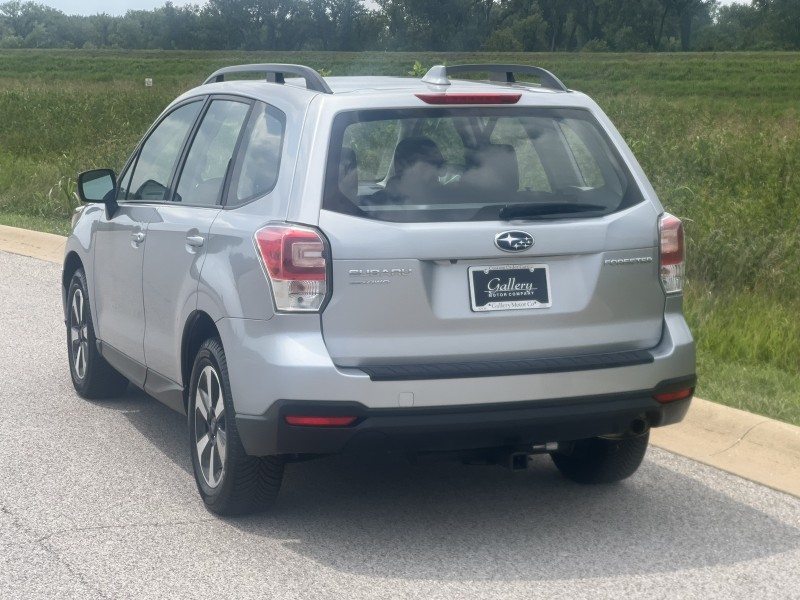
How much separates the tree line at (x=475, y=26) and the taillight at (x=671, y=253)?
106m

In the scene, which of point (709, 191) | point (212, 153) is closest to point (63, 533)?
point (212, 153)

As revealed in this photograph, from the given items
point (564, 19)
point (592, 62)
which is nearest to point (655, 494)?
point (592, 62)

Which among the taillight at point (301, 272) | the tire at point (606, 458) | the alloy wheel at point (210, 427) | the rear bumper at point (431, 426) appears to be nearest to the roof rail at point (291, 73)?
the taillight at point (301, 272)

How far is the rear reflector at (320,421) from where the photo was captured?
4.93m

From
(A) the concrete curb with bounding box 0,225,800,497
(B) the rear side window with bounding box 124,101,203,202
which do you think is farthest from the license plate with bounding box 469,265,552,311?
(B) the rear side window with bounding box 124,101,203,202

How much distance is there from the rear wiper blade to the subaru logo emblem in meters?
0.09

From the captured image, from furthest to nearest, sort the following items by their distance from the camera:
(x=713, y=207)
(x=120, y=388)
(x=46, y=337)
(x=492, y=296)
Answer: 1. (x=713, y=207)
2. (x=46, y=337)
3. (x=120, y=388)
4. (x=492, y=296)

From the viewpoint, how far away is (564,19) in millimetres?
119125

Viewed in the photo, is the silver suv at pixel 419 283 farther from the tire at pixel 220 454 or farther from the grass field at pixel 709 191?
Result: the grass field at pixel 709 191

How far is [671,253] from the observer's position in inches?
215

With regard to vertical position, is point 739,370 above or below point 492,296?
below

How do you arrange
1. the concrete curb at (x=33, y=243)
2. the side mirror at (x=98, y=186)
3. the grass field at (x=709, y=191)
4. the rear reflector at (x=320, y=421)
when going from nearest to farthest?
the rear reflector at (x=320, y=421)
the side mirror at (x=98, y=186)
the grass field at (x=709, y=191)
the concrete curb at (x=33, y=243)

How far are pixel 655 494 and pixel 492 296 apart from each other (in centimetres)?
156

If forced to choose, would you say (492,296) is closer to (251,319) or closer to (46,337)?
(251,319)
